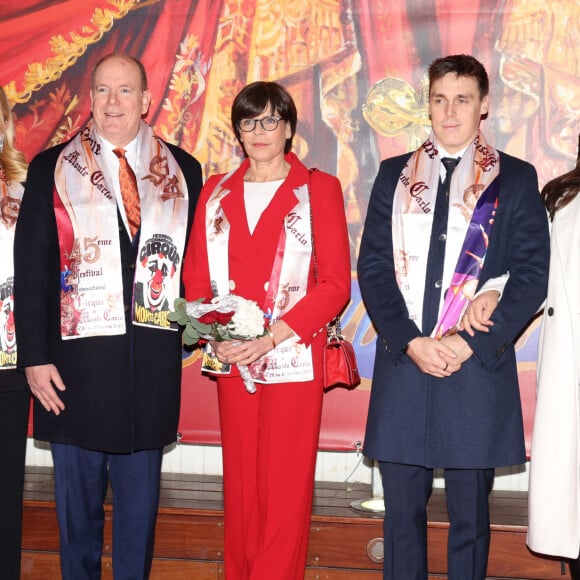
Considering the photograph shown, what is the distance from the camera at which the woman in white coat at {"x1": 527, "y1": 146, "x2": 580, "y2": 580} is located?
316 centimetres

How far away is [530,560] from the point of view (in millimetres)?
3641

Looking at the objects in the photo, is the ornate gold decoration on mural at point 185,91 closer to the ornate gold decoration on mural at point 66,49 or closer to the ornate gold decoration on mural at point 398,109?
the ornate gold decoration on mural at point 66,49

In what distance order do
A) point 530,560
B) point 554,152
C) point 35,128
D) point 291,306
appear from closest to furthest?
point 291,306 < point 530,560 < point 554,152 < point 35,128

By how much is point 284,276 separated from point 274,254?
0.30 ft

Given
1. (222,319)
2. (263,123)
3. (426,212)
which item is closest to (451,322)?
(426,212)

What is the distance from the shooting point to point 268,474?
328 cm

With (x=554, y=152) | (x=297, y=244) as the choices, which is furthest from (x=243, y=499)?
(x=554, y=152)

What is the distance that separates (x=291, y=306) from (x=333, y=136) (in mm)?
1177

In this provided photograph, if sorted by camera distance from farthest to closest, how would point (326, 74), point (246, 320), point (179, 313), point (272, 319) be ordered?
point (326, 74) → point (272, 319) → point (179, 313) → point (246, 320)

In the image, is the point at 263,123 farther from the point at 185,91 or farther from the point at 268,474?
the point at 268,474

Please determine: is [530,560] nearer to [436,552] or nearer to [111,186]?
[436,552]

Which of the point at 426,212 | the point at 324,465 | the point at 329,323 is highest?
the point at 426,212

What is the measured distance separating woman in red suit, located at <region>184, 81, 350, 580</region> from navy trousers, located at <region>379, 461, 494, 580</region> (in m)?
0.33

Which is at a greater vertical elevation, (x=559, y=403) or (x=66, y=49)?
(x=66, y=49)
